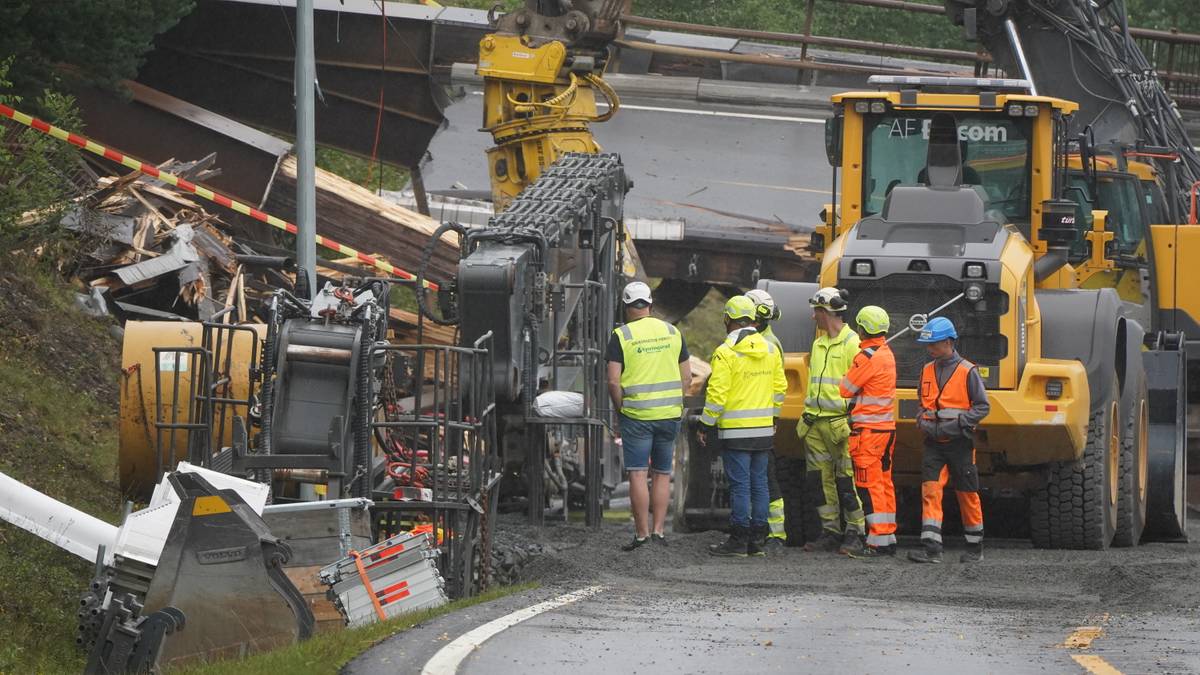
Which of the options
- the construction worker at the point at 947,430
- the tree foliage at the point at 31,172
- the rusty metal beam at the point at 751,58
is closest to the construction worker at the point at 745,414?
the construction worker at the point at 947,430

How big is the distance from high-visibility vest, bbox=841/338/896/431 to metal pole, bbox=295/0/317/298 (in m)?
4.88

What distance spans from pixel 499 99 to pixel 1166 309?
6000 millimetres

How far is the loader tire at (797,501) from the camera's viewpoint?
1351 centimetres

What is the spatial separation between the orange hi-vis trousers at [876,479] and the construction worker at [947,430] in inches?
8.7

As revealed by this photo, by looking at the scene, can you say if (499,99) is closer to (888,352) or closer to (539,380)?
(539,380)

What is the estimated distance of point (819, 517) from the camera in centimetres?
1343

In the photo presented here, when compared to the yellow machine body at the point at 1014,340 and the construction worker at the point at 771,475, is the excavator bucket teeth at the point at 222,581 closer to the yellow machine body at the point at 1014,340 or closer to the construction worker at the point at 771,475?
the construction worker at the point at 771,475

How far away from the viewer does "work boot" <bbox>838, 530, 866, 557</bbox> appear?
12594 mm

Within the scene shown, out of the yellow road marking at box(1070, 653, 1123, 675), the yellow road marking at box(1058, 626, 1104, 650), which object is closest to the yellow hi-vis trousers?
the yellow road marking at box(1058, 626, 1104, 650)

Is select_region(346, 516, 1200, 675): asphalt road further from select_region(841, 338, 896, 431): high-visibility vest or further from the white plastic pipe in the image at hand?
the white plastic pipe

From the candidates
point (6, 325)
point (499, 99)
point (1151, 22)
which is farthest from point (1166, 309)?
point (1151, 22)

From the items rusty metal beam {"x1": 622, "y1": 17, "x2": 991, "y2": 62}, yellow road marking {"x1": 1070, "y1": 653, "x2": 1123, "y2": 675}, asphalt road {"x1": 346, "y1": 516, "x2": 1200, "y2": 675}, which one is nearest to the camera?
yellow road marking {"x1": 1070, "y1": 653, "x2": 1123, "y2": 675}

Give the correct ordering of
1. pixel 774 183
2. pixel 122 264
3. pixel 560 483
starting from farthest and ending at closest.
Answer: pixel 774 183, pixel 122 264, pixel 560 483

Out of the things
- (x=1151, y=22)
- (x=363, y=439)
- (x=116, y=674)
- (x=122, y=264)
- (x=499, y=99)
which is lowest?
(x=116, y=674)
